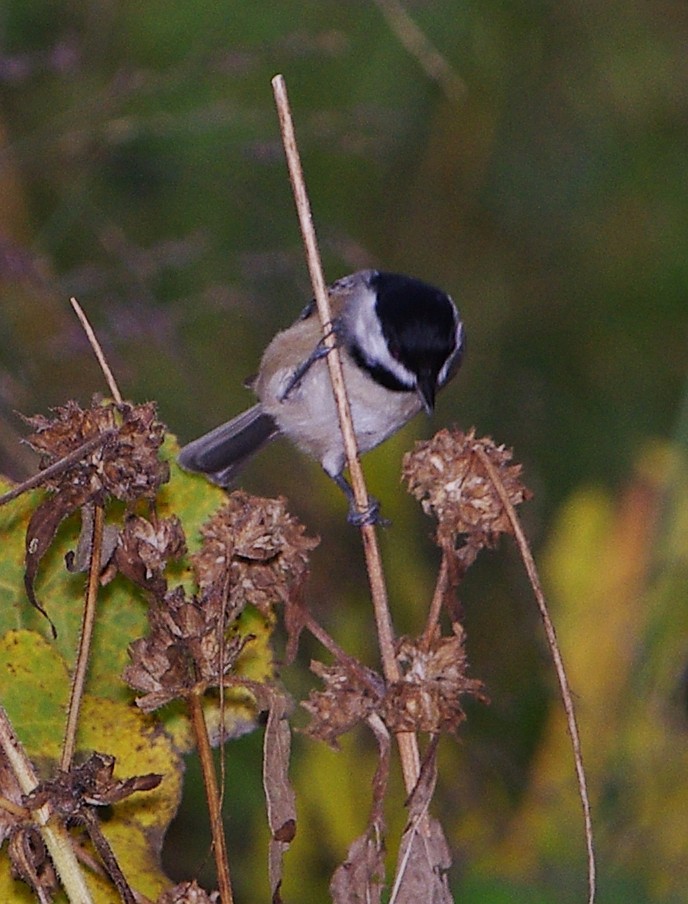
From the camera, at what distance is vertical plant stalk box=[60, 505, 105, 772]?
4.73ft

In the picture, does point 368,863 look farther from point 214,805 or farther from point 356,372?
point 356,372

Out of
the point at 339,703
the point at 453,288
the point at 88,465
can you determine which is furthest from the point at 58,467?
the point at 453,288

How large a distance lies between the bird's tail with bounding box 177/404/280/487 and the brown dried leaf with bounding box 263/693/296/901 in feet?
3.40

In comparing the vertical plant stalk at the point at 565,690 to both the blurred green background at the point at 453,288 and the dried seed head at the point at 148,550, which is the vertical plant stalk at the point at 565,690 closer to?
the dried seed head at the point at 148,550

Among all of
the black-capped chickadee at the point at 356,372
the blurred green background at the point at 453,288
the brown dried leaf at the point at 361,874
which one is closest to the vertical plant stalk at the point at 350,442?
the brown dried leaf at the point at 361,874

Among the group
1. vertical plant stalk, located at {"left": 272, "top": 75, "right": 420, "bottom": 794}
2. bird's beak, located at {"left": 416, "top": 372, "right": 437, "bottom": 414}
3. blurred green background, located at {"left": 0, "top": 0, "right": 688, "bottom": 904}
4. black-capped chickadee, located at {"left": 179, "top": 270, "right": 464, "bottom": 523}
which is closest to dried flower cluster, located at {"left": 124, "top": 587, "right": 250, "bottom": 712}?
vertical plant stalk, located at {"left": 272, "top": 75, "right": 420, "bottom": 794}

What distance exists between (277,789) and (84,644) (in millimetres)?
271

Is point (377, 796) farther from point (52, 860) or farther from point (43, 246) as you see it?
point (43, 246)

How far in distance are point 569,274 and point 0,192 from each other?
107 inches

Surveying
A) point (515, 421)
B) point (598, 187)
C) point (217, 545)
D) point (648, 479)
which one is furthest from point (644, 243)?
point (217, 545)

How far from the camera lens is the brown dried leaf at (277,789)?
59.7 inches

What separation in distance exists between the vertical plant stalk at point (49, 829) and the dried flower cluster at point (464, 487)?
555 millimetres

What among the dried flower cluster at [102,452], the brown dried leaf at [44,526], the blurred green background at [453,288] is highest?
the dried flower cluster at [102,452]

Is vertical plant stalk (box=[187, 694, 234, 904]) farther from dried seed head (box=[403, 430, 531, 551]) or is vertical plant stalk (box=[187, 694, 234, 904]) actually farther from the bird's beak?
the bird's beak
